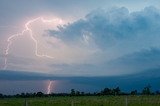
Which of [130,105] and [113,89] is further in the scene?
[113,89]

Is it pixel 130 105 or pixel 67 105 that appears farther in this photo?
pixel 67 105

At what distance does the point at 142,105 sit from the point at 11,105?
1711 centimetres

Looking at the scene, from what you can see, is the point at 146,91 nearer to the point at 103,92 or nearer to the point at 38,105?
the point at 103,92

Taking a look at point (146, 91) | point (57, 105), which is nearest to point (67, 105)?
point (57, 105)

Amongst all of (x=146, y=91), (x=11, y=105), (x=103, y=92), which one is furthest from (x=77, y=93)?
(x=11, y=105)

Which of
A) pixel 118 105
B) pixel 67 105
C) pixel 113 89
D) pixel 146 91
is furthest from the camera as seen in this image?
pixel 113 89

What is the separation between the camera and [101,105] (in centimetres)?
4559

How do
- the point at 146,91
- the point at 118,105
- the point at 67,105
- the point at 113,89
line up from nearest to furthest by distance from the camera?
1. the point at 118,105
2. the point at 67,105
3. the point at 146,91
4. the point at 113,89

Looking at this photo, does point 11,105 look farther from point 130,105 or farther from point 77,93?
point 77,93

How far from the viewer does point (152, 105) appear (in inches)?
1729

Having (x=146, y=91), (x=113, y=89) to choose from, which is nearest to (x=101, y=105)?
(x=146, y=91)

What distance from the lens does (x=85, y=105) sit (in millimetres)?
46031

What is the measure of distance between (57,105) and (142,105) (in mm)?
10869

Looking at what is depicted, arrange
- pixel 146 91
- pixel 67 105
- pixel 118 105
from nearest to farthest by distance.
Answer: pixel 118 105, pixel 67 105, pixel 146 91
